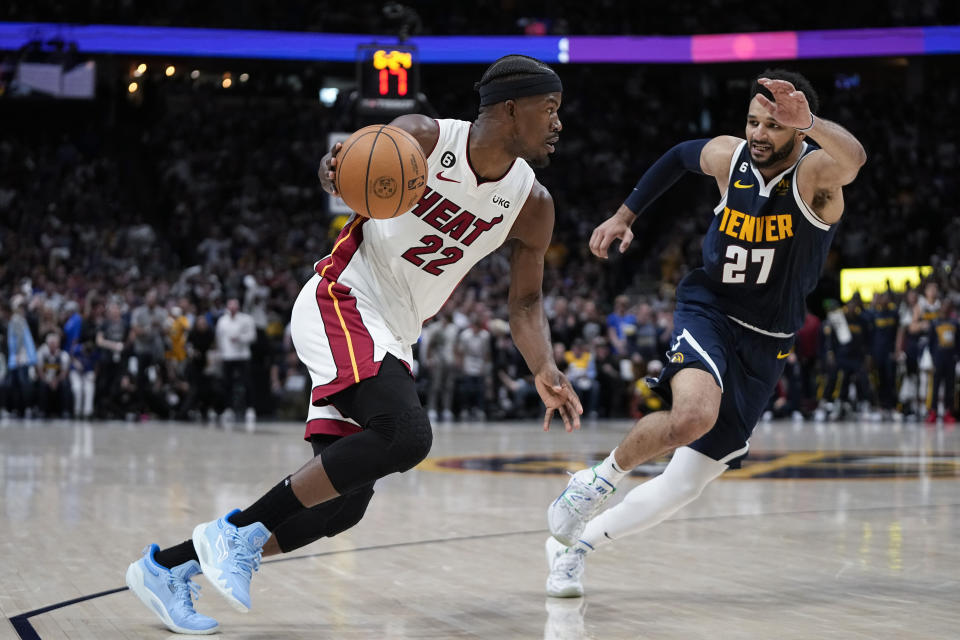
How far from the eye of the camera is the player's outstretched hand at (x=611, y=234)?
15.3 feet

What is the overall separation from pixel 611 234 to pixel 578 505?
109 cm

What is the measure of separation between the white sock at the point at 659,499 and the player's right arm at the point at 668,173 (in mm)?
883

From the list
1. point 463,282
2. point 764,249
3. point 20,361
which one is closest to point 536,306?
point 764,249

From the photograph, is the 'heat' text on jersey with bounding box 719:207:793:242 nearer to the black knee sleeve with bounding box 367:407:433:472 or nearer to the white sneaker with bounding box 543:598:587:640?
the white sneaker with bounding box 543:598:587:640

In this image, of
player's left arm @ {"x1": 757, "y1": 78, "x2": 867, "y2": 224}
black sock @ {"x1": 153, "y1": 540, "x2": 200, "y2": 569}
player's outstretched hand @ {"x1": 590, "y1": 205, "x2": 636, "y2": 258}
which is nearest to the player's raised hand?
player's left arm @ {"x1": 757, "y1": 78, "x2": 867, "y2": 224}

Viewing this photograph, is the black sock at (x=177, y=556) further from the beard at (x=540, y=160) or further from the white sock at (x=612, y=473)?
the beard at (x=540, y=160)

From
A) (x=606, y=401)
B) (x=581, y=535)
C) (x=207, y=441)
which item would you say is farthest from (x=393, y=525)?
(x=606, y=401)

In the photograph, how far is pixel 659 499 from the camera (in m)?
4.48

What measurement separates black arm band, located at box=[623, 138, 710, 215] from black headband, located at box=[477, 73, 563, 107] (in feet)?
3.31

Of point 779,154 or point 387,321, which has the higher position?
point 779,154

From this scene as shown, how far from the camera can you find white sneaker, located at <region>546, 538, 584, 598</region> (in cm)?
432

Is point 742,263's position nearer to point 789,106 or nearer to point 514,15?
point 789,106

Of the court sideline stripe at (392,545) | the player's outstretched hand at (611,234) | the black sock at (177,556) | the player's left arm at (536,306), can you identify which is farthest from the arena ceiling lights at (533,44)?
the black sock at (177,556)

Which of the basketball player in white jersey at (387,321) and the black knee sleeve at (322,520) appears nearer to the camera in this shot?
the basketball player in white jersey at (387,321)
